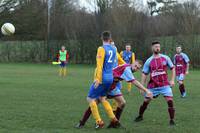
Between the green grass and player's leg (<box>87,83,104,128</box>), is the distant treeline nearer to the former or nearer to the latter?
the green grass

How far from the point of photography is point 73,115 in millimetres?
11172

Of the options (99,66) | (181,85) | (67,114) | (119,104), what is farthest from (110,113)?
(181,85)

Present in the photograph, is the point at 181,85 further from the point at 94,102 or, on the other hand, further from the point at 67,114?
the point at 94,102

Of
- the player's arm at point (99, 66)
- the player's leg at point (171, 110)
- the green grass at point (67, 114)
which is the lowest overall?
the green grass at point (67, 114)

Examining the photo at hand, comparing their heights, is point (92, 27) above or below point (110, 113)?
above

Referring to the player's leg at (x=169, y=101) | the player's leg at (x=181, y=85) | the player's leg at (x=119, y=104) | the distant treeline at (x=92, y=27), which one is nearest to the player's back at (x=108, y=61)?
the player's leg at (x=119, y=104)

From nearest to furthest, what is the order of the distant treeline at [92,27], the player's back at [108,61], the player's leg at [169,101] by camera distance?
the player's back at [108,61], the player's leg at [169,101], the distant treeline at [92,27]

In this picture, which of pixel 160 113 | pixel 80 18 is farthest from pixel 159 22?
pixel 160 113

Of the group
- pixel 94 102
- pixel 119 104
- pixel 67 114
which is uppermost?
pixel 94 102

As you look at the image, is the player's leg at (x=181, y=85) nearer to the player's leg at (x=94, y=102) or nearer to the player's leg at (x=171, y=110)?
the player's leg at (x=171, y=110)

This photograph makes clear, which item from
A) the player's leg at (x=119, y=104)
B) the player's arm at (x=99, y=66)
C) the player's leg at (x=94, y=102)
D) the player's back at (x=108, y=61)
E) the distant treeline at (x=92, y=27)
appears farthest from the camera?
the distant treeline at (x=92, y=27)

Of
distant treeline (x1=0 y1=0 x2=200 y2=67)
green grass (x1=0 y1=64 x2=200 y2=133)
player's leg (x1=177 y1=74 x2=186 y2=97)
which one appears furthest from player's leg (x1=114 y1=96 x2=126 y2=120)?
distant treeline (x1=0 y1=0 x2=200 y2=67)

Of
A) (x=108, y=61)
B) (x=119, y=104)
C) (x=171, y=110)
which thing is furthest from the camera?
(x=171, y=110)

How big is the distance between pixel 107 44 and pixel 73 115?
291cm
